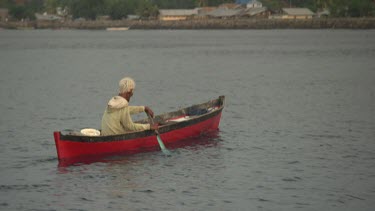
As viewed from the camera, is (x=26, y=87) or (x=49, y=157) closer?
(x=49, y=157)

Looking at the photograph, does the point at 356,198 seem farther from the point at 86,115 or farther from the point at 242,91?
the point at 242,91

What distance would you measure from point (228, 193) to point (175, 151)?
538 centimetres

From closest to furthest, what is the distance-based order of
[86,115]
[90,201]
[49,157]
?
[90,201] → [49,157] → [86,115]

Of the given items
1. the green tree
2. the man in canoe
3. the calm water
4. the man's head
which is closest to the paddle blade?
the calm water

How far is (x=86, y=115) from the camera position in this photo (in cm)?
3678

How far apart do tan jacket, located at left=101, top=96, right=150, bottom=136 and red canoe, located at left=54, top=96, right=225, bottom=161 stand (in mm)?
309

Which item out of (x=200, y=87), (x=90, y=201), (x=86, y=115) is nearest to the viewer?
(x=90, y=201)

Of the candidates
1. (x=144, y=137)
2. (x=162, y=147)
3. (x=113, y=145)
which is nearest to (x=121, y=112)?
(x=113, y=145)

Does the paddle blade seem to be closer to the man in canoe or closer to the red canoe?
the red canoe

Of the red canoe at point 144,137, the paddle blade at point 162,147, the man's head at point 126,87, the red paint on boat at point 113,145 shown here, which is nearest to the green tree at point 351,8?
the red canoe at point 144,137

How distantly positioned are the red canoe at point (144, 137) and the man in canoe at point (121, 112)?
312 mm

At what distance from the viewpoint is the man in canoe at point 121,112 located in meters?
23.7

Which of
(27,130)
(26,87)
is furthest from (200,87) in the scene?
(27,130)

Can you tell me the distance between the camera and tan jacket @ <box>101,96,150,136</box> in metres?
23.7
